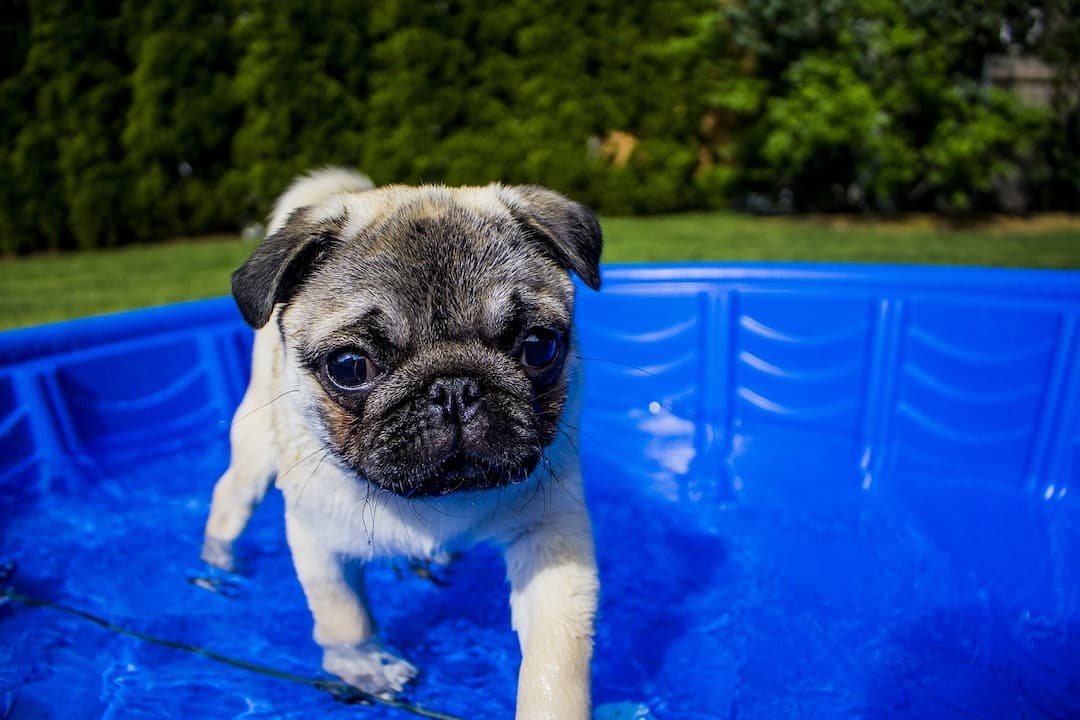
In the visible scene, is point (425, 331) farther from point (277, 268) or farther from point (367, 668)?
point (367, 668)

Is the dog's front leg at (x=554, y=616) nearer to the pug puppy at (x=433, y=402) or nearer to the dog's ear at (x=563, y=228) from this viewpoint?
the pug puppy at (x=433, y=402)

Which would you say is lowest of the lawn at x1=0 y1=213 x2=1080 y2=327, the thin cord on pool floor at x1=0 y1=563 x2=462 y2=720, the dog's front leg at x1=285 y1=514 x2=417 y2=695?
the lawn at x1=0 y1=213 x2=1080 y2=327

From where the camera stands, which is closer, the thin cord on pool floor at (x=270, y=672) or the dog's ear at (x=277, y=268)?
the dog's ear at (x=277, y=268)

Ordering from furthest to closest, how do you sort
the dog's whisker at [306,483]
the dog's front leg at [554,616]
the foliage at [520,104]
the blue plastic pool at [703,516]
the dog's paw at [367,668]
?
1. the foliage at [520,104]
2. the blue plastic pool at [703,516]
3. the dog's paw at [367,668]
4. the dog's whisker at [306,483]
5. the dog's front leg at [554,616]

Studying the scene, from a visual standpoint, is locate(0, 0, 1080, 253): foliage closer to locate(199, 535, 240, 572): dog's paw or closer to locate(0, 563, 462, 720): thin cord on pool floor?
locate(199, 535, 240, 572): dog's paw

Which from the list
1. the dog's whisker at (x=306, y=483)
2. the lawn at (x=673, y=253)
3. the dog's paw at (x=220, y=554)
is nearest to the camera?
the dog's whisker at (x=306, y=483)

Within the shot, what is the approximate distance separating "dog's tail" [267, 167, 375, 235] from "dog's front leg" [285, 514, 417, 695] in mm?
1540

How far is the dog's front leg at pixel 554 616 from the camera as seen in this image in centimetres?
250

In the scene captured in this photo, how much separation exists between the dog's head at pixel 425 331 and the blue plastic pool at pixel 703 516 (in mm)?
1293

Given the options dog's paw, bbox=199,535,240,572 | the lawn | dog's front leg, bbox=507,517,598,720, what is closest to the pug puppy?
dog's front leg, bbox=507,517,598,720

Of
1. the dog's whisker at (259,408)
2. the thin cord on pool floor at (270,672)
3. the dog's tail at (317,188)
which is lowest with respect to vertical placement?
the thin cord on pool floor at (270,672)

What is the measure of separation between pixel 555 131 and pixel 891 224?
5.10m

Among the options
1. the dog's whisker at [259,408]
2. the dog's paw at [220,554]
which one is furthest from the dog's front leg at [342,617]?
the dog's paw at [220,554]

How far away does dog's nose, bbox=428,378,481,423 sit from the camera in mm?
2389
